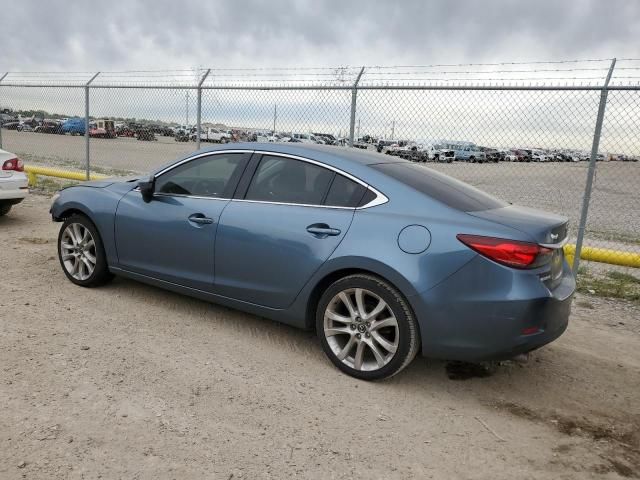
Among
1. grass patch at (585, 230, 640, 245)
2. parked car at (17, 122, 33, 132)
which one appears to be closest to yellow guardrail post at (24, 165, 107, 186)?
grass patch at (585, 230, 640, 245)

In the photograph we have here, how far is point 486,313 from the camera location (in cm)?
325

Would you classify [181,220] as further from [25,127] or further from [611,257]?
[25,127]

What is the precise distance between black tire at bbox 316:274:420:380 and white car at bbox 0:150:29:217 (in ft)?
19.4

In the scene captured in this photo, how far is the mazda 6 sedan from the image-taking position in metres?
3.29

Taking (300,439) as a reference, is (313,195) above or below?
above

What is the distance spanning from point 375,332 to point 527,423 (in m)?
1.04

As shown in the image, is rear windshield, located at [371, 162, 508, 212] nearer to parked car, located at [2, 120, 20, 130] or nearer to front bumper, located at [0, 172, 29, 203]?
front bumper, located at [0, 172, 29, 203]

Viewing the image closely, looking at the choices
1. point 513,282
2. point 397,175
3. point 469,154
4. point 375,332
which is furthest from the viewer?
point 469,154

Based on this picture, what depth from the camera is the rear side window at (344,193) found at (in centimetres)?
377

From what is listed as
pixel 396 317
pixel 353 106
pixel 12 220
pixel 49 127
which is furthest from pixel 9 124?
pixel 396 317

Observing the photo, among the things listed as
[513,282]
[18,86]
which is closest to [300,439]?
[513,282]

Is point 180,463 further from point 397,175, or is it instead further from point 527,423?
point 397,175

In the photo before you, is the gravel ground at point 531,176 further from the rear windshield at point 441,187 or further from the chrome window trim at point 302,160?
the chrome window trim at point 302,160

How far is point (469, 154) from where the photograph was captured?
26.4 ft
